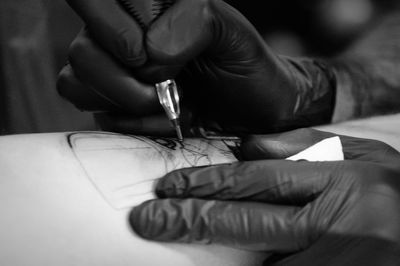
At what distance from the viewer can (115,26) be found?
78 centimetres

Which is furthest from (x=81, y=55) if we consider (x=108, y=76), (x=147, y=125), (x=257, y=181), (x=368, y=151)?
(x=368, y=151)

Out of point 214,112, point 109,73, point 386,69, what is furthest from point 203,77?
point 386,69

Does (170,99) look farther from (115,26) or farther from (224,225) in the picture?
(224,225)

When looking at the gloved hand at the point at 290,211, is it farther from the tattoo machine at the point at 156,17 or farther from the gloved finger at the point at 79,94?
the gloved finger at the point at 79,94

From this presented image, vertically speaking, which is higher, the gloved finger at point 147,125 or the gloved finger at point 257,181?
the gloved finger at point 147,125

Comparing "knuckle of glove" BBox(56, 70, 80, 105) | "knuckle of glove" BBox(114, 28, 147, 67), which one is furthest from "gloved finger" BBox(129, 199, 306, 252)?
"knuckle of glove" BBox(56, 70, 80, 105)

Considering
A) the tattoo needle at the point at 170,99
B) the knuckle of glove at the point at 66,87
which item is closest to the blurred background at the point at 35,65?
the knuckle of glove at the point at 66,87

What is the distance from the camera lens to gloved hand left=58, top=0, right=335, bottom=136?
80 centimetres

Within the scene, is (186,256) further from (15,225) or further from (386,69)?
(386,69)

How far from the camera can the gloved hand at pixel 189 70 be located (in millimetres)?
800

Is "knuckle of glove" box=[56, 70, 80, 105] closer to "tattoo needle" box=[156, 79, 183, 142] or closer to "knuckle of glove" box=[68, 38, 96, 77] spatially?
"knuckle of glove" box=[68, 38, 96, 77]

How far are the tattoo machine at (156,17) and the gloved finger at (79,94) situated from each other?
0.42ft

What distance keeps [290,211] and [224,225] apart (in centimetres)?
11

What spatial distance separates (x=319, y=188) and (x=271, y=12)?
740 mm
